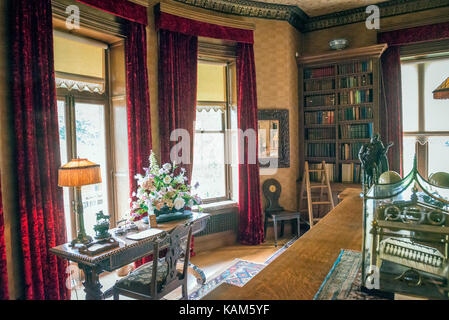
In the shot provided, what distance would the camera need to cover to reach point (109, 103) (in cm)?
398

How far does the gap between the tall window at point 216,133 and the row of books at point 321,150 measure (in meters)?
1.51

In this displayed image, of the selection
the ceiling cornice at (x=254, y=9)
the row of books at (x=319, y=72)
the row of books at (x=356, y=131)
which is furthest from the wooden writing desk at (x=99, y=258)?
the row of books at (x=319, y=72)

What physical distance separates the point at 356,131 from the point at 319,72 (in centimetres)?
122

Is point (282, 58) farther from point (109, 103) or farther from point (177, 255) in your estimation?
point (177, 255)

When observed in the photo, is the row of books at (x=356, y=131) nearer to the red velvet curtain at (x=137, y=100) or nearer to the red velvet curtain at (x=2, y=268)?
the red velvet curtain at (x=137, y=100)

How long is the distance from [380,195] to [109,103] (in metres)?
3.61

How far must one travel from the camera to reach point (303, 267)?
1.43 metres

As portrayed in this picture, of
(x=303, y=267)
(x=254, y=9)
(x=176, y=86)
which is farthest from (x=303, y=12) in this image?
(x=303, y=267)

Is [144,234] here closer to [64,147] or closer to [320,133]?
[64,147]

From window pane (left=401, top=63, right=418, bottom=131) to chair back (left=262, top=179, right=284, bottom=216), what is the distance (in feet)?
7.43

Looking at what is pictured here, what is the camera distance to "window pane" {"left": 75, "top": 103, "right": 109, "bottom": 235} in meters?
3.68

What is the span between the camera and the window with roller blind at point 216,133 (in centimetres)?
493

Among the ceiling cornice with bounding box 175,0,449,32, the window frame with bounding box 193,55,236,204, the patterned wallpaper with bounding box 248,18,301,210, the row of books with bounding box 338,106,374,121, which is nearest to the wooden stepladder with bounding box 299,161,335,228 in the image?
the patterned wallpaper with bounding box 248,18,301,210

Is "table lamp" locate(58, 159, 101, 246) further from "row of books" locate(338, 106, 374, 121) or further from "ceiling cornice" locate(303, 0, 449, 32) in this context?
"ceiling cornice" locate(303, 0, 449, 32)
